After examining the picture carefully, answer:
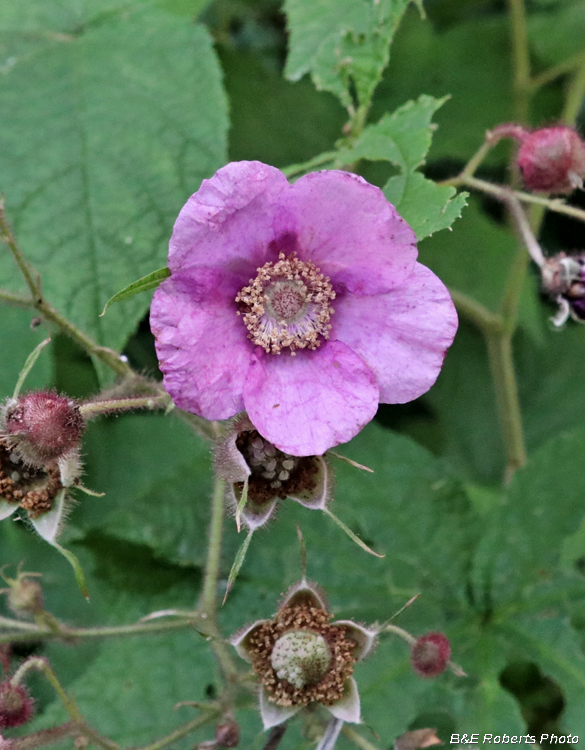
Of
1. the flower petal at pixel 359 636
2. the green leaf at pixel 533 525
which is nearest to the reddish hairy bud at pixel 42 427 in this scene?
the flower petal at pixel 359 636

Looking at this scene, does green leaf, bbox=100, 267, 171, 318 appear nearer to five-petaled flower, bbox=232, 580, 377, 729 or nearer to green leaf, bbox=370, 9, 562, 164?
five-petaled flower, bbox=232, 580, 377, 729

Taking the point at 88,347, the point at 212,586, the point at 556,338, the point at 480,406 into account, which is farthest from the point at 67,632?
the point at 556,338

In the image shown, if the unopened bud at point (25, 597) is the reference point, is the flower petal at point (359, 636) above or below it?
above

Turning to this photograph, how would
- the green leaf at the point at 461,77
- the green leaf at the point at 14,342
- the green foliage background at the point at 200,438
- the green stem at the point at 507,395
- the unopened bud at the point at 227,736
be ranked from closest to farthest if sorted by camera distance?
the unopened bud at the point at 227,736
the green foliage background at the point at 200,438
the green leaf at the point at 14,342
the green stem at the point at 507,395
the green leaf at the point at 461,77

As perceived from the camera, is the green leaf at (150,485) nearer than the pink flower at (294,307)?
No

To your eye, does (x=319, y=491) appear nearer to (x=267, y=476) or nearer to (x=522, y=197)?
(x=267, y=476)

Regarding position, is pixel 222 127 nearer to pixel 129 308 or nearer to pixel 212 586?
pixel 129 308

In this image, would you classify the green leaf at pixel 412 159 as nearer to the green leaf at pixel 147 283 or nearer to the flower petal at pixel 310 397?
the flower petal at pixel 310 397

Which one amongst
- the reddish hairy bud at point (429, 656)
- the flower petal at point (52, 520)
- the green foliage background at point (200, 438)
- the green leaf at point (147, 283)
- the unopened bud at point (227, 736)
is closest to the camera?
the green leaf at point (147, 283)
